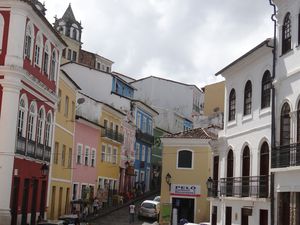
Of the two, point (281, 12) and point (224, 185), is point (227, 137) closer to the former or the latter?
point (224, 185)

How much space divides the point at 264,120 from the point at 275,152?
2.45 meters

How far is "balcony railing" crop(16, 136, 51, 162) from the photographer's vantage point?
96.2ft

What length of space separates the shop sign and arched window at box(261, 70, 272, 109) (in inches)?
638

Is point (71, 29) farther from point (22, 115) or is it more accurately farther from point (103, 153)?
point (22, 115)

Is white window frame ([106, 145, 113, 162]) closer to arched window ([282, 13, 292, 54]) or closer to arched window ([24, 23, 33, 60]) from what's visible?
arched window ([24, 23, 33, 60])

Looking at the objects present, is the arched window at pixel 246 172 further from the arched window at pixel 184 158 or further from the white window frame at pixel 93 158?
the white window frame at pixel 93 158

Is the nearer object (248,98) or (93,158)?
(248,98)

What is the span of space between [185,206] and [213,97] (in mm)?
12508

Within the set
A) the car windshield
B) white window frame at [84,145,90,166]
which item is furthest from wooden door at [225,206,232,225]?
white window frame at [84,145,90,166]

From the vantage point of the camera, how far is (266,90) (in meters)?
23.4

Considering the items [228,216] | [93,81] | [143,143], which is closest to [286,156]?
[228,216]

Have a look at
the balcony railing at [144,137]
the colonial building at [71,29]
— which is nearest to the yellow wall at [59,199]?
the balcony railing at [144,137]

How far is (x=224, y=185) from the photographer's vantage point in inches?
1056

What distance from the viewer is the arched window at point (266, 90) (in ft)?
75.8
